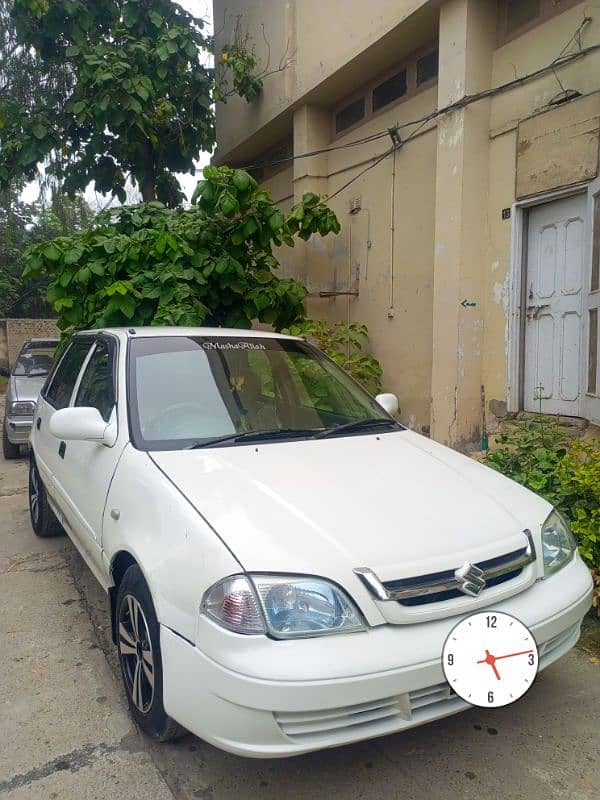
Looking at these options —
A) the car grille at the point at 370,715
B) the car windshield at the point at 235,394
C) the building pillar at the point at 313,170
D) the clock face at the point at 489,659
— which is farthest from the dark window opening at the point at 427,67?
the car grille at the point at 370,715

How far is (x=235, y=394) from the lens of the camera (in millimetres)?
3162

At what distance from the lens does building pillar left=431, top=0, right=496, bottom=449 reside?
577 centimetres

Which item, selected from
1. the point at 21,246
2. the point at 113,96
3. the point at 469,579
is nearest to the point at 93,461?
the point at 469,579

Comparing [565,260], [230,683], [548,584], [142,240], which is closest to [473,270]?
[565,260]

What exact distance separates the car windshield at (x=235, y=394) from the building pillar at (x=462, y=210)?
2489mm

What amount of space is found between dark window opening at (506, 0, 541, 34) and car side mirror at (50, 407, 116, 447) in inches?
206

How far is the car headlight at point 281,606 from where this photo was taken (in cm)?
189

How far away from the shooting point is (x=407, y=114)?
23.2 ft

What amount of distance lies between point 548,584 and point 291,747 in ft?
3.66

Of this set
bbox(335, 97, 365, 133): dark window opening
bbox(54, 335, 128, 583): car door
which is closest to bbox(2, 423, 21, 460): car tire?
bbox(54, 335, 128, 583): car door

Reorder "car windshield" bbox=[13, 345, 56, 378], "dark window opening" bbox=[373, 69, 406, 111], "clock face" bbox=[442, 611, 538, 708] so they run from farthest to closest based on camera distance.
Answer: "car windshield" bbox=[13, 345, 56, 378], "dark window opening" bbox=[373, 69, 406, 111], "clock face" bbox=[442, 611, 538, 708]

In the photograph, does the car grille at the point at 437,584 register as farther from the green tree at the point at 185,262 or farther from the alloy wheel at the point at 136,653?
the green tree at the point at 185,262

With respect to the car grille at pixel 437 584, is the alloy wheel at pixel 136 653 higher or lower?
lower

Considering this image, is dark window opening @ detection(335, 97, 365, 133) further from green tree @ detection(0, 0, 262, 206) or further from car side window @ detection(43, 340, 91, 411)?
car side window @ detection(43, 340, 91, 411)
